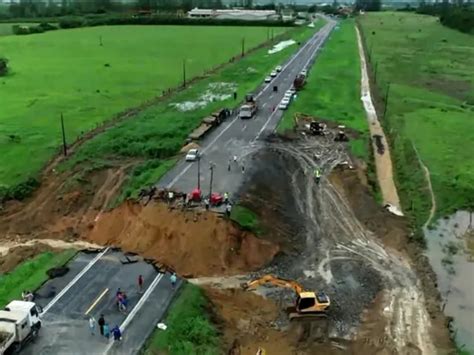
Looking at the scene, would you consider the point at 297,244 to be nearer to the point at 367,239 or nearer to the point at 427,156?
the point at 367,239

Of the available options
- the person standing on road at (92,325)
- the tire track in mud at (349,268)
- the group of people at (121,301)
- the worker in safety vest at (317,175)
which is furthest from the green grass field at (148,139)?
the person standing on road at (92,325)

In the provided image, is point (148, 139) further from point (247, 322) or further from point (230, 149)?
point (247, 322)

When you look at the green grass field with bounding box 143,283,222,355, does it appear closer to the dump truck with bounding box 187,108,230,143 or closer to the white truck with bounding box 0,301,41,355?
the white truck with bounding box 0,301,41,355

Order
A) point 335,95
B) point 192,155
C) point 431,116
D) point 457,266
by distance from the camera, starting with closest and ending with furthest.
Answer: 1. point 457,266
2. point 192,155
3. point 431,116
4. point 335,95

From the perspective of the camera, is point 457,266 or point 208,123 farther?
point 208,123

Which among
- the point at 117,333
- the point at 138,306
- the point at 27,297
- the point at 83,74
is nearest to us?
the point at 117,333

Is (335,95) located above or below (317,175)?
above

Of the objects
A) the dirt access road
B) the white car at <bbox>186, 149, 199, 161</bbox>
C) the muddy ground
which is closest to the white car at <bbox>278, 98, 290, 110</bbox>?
the dirt access road

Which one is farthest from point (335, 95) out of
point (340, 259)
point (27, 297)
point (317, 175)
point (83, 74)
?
point (27, 297)
